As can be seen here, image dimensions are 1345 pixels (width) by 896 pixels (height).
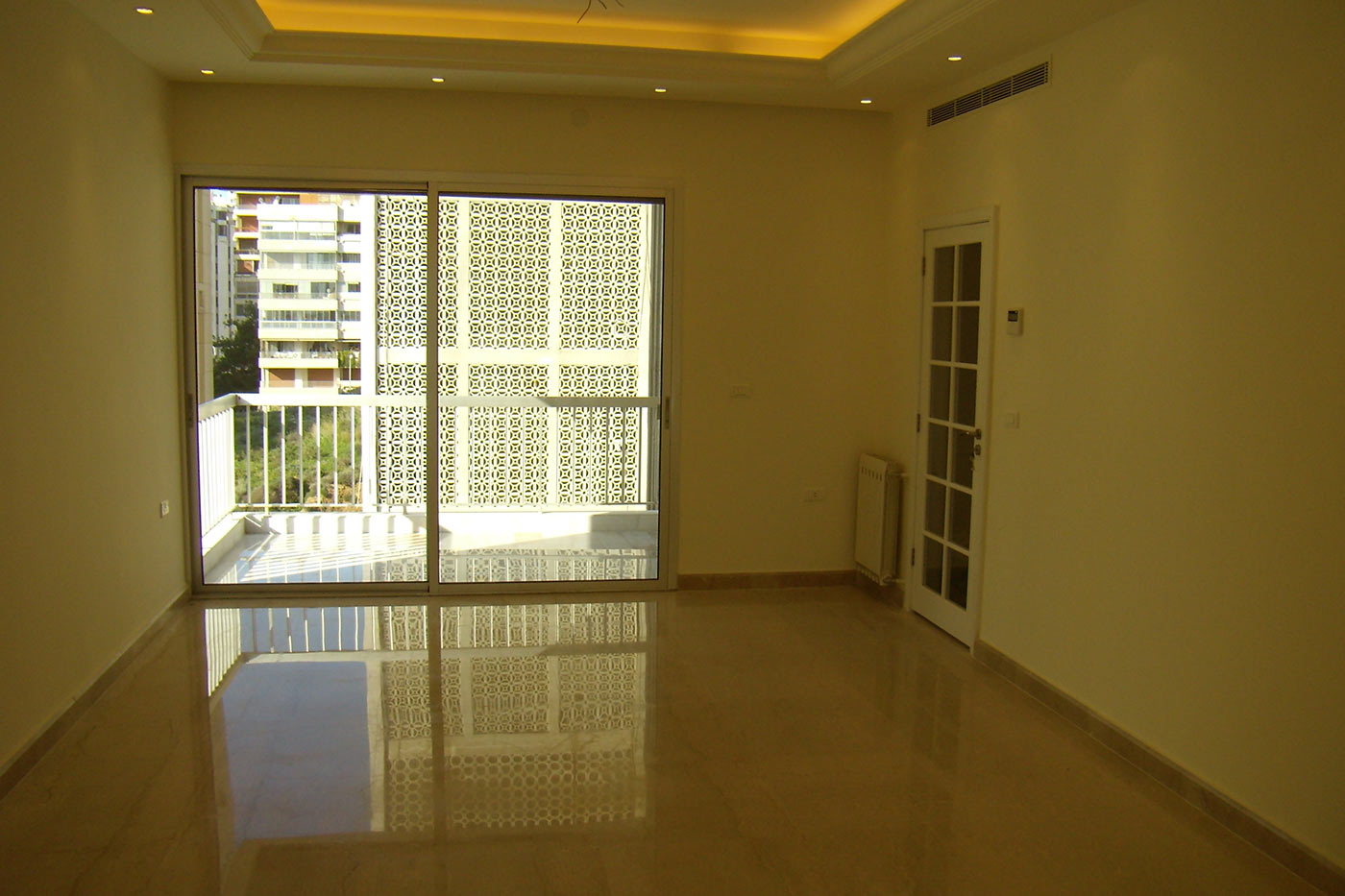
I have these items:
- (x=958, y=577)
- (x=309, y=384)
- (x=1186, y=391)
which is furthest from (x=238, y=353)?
(x=1186, y=391)

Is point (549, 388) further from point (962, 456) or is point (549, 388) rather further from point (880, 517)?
point (962, 456)

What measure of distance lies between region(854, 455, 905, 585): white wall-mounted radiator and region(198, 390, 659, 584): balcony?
1215 mm

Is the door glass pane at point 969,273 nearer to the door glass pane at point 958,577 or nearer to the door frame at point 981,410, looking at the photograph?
the door frame at point 981,410

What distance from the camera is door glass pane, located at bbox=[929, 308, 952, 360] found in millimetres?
5441

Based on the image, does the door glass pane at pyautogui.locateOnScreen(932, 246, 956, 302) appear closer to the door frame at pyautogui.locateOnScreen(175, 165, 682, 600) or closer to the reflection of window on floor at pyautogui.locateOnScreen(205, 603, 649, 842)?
the door frame at pyautogui.locateOnScreen(175, 165, 682, 600)

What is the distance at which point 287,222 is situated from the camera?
6059 millimetres

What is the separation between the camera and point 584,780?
369cm

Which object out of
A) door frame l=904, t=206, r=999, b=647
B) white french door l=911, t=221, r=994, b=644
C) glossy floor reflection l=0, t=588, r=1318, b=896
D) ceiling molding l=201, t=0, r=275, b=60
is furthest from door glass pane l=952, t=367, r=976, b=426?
ceiling molding l=201, t=0, r=275, b=60

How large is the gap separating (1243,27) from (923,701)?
8.96 feet

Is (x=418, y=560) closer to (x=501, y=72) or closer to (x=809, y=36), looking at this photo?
(x=501, y=72)

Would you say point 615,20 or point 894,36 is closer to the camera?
point 894,36

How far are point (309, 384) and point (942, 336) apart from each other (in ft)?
12.1

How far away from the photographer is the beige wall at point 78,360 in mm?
3688

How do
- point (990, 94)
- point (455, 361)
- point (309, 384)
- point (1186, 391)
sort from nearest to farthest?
1. point (1186, 391)
2. point (990, 94)
3. point (455, 361)
4. point (309, 384)
